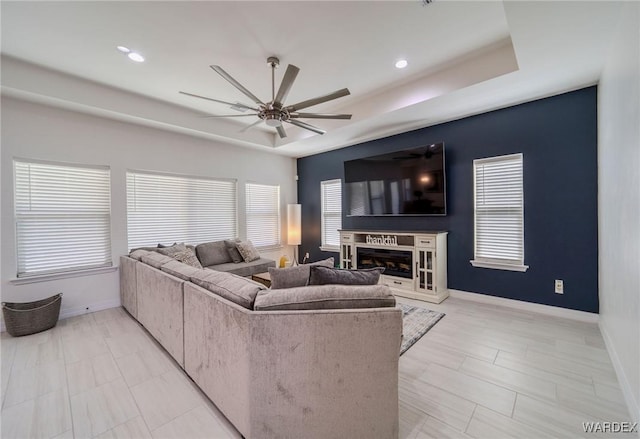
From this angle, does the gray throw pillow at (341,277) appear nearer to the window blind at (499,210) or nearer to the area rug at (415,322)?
the area rug at (415,322)

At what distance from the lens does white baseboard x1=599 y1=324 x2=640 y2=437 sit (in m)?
1.57

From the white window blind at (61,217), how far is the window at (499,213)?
5.24 meters

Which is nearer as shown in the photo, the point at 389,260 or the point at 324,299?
the point at 324,299

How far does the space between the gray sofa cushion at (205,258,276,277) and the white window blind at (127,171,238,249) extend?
2.76ft

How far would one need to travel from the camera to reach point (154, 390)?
6.32 feet

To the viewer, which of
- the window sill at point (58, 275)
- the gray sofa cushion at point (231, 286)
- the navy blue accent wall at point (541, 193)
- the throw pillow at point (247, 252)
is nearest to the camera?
the gray sofa cushion at point (231, 286)

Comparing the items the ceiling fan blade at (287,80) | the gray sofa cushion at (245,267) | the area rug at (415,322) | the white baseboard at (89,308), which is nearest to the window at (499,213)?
the area rug at (415,322)

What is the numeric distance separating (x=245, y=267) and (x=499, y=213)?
12.4ft

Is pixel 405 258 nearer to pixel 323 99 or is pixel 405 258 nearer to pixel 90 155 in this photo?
pixel 323 99

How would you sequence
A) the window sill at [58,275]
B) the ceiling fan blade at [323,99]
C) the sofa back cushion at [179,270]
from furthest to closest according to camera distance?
1. the window sill at [58,275]
2. the ceiling fan blade at [323,99]
3. the sofa back cushion at [179,270]

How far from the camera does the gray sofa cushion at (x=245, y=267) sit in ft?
13.3

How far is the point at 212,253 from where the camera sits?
4391 millimetres

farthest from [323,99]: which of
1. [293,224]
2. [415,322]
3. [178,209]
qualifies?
[293,224]

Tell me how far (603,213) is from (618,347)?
4.22 feet
